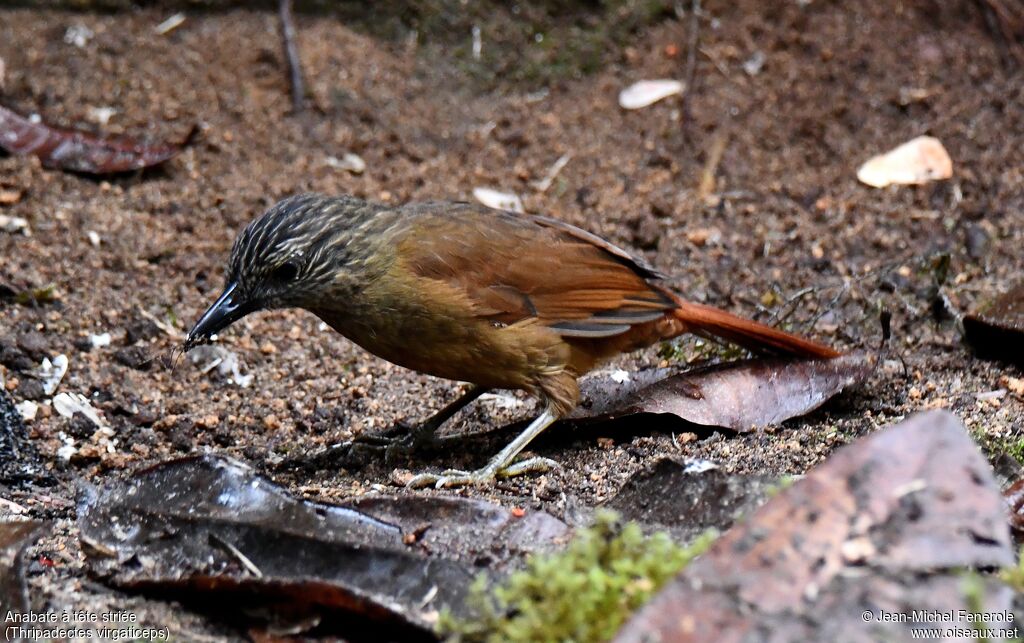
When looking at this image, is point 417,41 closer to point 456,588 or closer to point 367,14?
point 367,14

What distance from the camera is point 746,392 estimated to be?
418 cm

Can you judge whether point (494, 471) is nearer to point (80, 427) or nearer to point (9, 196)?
point (80, 427)

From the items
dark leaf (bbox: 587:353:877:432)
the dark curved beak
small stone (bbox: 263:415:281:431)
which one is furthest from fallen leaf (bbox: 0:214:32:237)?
dark leaf (bbox: 587:353:877:432)

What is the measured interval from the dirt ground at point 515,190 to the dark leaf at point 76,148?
90mm

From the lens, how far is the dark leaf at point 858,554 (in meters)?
2.18

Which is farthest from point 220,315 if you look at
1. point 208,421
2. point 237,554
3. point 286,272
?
point 237,554

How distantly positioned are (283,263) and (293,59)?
2.90 m

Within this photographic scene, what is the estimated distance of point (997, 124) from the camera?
6.15 meters

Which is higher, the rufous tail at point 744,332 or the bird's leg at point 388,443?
the rufous tail at point 744,332

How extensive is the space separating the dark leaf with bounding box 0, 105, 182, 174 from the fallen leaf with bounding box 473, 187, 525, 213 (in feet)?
5.23

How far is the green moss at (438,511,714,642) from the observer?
7.40 feet

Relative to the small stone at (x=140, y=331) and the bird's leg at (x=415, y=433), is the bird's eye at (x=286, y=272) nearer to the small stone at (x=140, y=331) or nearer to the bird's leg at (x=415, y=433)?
the bird's leg at (x=415, y=433)

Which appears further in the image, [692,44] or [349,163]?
[692,44]

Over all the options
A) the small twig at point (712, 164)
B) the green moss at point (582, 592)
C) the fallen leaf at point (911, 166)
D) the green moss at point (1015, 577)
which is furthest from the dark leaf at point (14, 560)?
the fallen leaf at point (911, 166)
